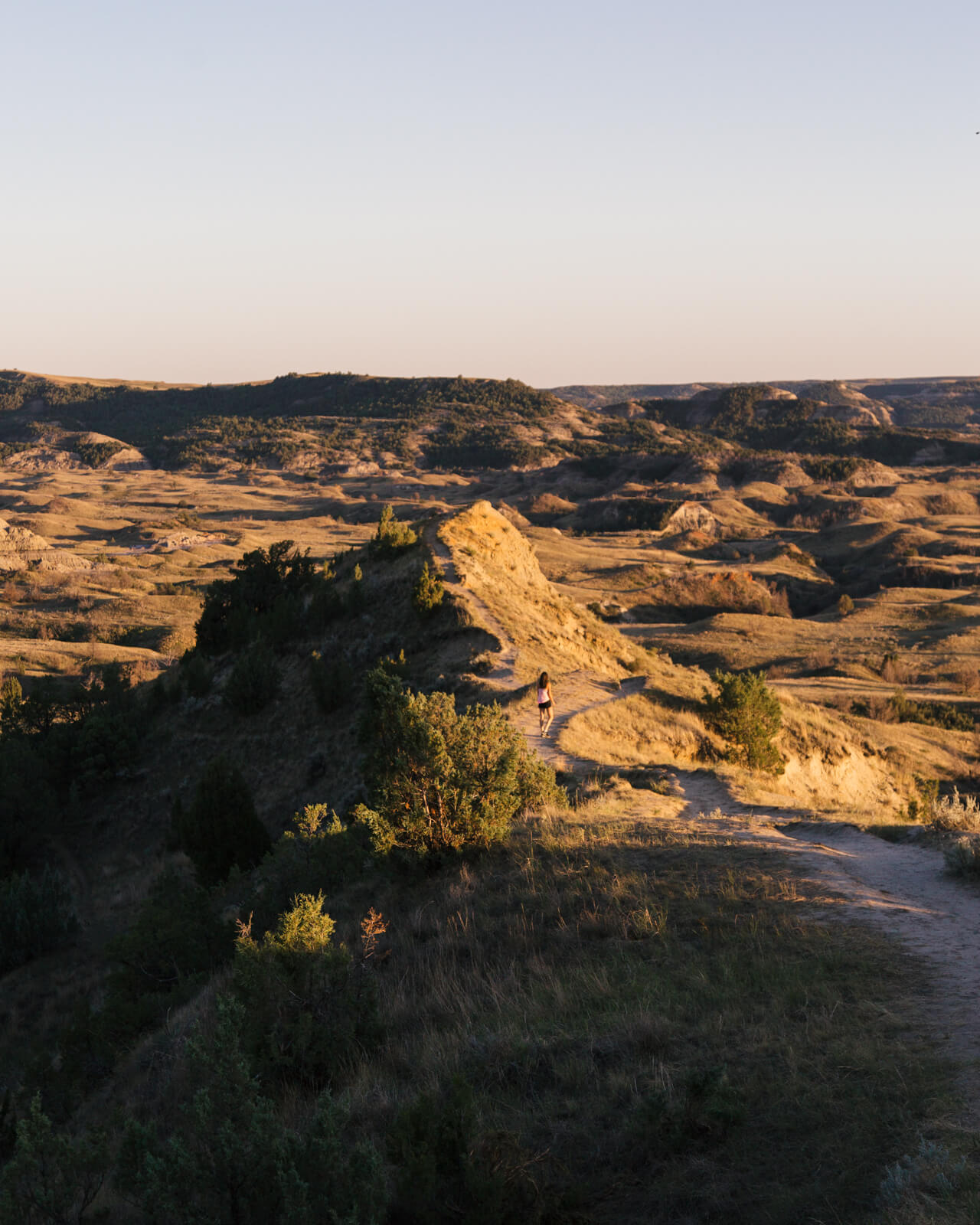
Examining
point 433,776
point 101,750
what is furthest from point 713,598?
point 433,776

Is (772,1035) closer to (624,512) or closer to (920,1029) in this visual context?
(920,1029)

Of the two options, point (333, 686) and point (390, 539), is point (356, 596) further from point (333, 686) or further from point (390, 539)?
point (333, 686)

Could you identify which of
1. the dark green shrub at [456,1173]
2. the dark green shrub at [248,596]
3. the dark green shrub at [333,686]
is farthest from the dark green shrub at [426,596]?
the dark green shrub at [456,1173]

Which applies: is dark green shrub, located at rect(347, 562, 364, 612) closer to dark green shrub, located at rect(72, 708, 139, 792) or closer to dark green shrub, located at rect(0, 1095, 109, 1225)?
dark green shrub, located at rect(72, 708, 139, 792)

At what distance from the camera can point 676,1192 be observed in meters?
4.82

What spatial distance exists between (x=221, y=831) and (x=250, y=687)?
7.64 m

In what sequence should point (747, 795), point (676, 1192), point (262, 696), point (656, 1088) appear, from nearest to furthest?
1. point (676, 1192)
2. point (656, 1088)
3. point (747, 795)
4. point (262, 696)

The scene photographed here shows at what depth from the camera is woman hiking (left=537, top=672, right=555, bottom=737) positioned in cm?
1744

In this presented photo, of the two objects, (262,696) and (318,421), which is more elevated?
(318,421)

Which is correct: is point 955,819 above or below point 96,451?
below

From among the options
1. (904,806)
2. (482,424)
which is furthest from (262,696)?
(482,424)

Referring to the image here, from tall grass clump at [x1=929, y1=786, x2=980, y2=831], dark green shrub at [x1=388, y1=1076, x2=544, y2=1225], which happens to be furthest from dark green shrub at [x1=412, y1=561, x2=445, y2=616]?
dark green shrub at [x1=388, y1=1076, x2=544, y2=1225]

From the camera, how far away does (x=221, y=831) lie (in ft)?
59.3

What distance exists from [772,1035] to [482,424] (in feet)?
542
